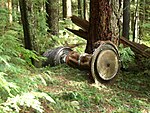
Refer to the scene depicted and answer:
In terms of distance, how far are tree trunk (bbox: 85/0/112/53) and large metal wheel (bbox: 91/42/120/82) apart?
394mm

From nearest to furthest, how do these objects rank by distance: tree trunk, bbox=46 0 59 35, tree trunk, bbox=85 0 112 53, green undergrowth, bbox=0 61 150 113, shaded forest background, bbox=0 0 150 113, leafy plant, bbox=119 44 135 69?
1. shaded forest background, bbox=0 0 150 113
2. green undergrowth, bbox=0 61 150 113
3. tree trunk, bbox=85 0 112 53
4. leafy plant, bbox=119 44 135 69
5. tree trunk, bbox=46 0 59 35

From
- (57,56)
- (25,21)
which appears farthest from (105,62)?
(25,21)

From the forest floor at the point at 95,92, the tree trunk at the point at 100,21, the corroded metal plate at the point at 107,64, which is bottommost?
the forest floor at the point at 95,92

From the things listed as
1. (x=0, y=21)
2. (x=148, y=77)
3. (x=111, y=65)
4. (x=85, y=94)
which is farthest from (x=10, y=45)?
(x=148, y=77)

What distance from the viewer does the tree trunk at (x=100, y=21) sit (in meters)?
7.27

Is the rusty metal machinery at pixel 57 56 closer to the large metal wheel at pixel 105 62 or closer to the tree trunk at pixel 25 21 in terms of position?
the tree trunk at pixel 25 21

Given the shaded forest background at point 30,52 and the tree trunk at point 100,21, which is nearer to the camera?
the shaded forest background at point 30,52

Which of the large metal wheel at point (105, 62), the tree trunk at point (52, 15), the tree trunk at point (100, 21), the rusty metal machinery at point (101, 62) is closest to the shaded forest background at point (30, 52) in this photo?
the tree trunk at point (52, 15)

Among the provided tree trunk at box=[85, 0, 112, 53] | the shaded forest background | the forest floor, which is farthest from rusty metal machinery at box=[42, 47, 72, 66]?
tree trunk at box=[85, 0, 112, 53]

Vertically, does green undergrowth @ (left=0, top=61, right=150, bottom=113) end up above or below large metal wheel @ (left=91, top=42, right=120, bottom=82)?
below

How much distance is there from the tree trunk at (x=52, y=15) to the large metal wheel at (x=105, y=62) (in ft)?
15.8

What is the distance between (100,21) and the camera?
7.33 metres

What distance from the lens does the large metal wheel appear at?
6.84 meters

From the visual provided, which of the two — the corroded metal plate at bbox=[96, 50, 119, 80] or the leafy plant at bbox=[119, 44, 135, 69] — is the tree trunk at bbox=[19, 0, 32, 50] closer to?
the corroded metal plate at bbox=[96, 50, 119, 80]
